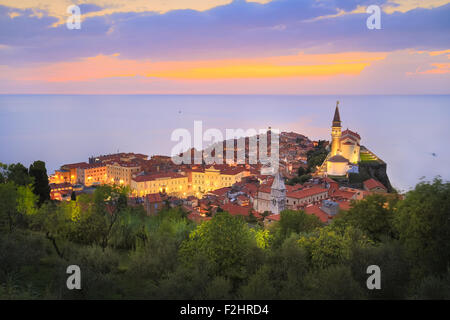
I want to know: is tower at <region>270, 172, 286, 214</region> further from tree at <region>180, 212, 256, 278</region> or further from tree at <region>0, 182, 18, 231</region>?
tree at <region>0, 182, 18, 231</region>

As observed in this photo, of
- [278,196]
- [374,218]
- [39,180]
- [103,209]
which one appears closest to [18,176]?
[39,180]

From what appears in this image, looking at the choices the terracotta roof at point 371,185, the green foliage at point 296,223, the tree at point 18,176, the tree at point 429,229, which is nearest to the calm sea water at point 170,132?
the terracotta roof at point 371,185

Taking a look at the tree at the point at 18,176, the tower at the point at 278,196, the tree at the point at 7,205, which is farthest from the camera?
the tower at the point at 278,196

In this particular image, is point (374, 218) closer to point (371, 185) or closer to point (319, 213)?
point (319, 213)

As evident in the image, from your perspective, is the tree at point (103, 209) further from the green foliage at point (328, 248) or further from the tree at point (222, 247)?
the green foliage at point (328, 248)

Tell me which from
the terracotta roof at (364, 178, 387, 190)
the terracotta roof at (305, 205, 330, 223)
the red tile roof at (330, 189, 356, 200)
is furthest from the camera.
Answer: the terracotta roof at (364, 178, 387, 190)

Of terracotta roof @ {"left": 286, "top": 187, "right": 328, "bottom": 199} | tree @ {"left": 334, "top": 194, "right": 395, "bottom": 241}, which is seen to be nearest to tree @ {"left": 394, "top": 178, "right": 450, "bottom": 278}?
tree @ {"left": 334, "top": 194, "right": 395, "bottom": 241}

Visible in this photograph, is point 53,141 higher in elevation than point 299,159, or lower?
higher

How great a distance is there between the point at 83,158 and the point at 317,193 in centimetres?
3470

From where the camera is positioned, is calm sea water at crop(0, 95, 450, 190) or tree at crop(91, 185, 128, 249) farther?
calm sea water at crop(0, 95, 450, 190)

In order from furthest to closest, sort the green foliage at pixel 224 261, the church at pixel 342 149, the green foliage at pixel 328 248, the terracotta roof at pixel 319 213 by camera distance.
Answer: the church at pixel 342 149 → the terracotta roof at pixel 319 213 → the green foliage at pixel 328 248 → the green foliage at pixel 224 261

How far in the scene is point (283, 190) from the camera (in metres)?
22.8
